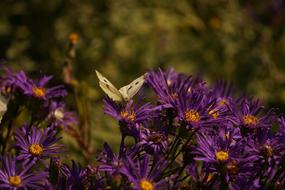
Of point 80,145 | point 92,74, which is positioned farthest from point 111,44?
point 80,145

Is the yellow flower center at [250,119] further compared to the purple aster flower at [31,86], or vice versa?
the purple aster flower at [31,86]

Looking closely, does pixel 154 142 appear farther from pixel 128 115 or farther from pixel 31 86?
pixel 31 86

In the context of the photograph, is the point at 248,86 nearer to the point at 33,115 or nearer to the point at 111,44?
the point at 111,44

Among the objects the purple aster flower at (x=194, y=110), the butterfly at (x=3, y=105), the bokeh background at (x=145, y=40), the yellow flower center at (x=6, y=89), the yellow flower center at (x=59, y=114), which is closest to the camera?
the purple aster flower at (x=194, y=110)

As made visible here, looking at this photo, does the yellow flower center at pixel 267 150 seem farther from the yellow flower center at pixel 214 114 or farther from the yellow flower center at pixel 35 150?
the yellow flower center at pixel 35 150

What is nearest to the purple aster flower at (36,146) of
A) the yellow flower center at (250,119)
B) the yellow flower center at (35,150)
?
the yellow flower center at (35,150)

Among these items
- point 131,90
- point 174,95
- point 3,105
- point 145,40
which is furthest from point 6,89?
point 145,40
